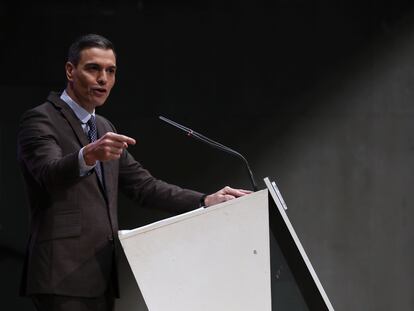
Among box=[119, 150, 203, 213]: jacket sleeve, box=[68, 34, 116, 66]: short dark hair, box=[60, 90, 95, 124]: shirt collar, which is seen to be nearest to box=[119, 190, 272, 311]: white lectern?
box=[119, 150, 203, 213]: jacket sleeve

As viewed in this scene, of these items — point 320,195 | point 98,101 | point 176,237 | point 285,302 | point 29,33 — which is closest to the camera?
point 176,237

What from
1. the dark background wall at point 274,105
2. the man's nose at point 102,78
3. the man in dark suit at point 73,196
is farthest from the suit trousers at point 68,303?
the dark background wall at point 274,105

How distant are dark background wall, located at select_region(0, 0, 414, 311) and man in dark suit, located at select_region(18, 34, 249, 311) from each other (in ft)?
5.42

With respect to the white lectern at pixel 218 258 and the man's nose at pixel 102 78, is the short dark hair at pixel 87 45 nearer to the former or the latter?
the man's nose at pixel 102 78

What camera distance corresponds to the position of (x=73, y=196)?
2.02m

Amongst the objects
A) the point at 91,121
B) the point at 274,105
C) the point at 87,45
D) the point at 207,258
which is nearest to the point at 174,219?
the point at 207,258

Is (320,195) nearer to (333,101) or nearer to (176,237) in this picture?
(333,101)

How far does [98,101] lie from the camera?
2.17m

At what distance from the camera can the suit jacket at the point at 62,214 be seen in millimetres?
1979

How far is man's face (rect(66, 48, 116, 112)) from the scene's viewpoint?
7.04ft

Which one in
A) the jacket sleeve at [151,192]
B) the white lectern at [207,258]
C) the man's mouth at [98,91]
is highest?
the man's mouth at [98,91]

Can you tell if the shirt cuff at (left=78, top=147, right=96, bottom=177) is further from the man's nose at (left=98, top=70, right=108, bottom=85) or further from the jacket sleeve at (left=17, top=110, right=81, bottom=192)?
the man's nose at (left=98, top=70, right=108, bottom=85)

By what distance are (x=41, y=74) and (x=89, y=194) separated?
1.88 meters

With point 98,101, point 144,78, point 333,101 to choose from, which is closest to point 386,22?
point 333,101
